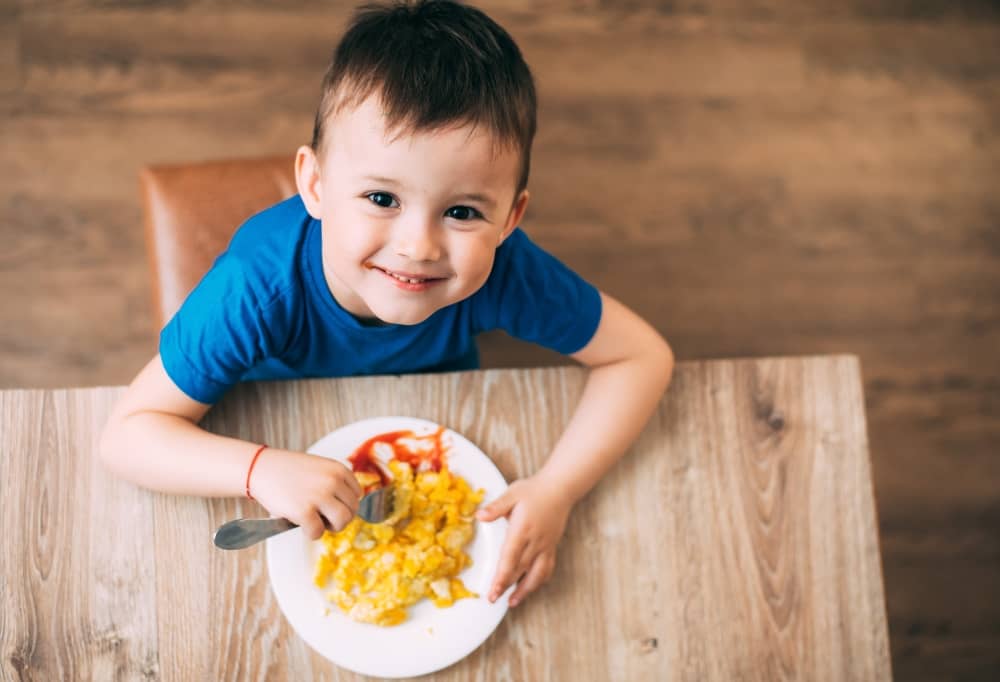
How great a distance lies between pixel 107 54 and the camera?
1.58 meters

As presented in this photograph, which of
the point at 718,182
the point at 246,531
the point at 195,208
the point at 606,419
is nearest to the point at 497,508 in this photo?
the point at 606,419

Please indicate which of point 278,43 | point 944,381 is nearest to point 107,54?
point 278,43

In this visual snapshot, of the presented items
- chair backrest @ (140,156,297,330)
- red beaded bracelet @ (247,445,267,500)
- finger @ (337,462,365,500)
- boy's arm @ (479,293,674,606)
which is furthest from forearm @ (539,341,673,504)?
chair backrest @ (140,156,297,330)

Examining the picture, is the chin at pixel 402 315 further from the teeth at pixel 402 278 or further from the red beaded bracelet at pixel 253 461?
the red beaded bracelet at pixel 253 461

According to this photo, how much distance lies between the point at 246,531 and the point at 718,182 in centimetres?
130

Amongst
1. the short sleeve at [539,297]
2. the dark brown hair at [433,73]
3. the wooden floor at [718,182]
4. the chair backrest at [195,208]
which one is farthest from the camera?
the wooden floor at [718,182]

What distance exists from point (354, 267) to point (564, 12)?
1190 mm

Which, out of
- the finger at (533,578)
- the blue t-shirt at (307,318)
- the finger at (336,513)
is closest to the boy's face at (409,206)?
the blue t-shirt at (307,318)

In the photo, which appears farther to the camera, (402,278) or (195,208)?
(195,208)

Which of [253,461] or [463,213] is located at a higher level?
[463,213]

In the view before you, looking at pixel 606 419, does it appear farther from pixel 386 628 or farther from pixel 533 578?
pixel 386 628

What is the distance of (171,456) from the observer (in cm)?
78

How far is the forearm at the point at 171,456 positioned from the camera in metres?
0.78

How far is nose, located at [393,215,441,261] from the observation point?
683mm
